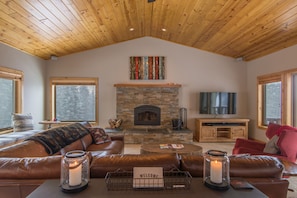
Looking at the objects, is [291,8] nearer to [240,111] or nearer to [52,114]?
[240,111]

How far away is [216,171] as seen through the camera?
1.37m

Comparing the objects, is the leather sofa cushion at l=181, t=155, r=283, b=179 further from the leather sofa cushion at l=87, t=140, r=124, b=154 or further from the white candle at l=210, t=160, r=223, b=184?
the leather sofa cushion at l=87, t=140, r=124, b=154

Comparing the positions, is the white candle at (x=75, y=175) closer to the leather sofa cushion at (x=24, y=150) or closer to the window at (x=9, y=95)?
the leather sofa cushion at (x=24, y=150)

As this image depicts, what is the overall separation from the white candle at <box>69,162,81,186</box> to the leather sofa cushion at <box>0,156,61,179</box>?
0.26 meters

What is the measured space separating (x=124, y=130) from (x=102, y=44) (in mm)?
2794

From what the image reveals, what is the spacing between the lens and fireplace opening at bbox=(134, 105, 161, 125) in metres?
6.42

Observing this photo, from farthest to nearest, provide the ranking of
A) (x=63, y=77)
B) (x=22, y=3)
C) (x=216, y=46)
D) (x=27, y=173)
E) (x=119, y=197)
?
(x=63, y=77) < (x=216, y=46) < (x=22, y=3) < (x=27, y=173) < (x=119, y=197)

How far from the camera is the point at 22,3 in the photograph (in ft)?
10.1

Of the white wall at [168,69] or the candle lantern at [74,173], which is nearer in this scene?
the candle lantern at [74,173]

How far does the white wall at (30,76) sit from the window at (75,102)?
0.47m

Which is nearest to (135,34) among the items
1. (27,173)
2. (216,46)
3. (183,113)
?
(216,46)

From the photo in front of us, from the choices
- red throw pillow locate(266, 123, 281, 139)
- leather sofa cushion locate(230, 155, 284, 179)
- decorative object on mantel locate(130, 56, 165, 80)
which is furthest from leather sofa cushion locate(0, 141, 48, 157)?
decorative object on mantel locate(130, 56, 165, 80)

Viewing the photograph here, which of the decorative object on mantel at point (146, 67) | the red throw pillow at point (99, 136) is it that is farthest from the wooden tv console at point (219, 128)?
the red throw pillow at point (99, 136)

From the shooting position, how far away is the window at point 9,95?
4484mm
